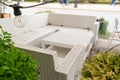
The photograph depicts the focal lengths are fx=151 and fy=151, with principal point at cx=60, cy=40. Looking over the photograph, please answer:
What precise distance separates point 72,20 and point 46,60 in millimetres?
2771

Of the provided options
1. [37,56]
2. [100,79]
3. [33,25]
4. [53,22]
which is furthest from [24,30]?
[100,79]

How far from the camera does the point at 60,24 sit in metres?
4.29

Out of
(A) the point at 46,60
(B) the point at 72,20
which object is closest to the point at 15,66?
(A) the point at 46,60

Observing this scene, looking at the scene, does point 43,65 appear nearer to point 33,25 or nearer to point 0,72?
point 0,72

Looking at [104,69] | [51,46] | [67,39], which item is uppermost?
[104,69]

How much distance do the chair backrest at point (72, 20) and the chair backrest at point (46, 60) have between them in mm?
2641

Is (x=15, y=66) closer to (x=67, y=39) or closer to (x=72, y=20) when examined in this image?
(x=67, y=39)

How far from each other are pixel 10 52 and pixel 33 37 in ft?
7.25

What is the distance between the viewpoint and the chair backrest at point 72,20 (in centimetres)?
402

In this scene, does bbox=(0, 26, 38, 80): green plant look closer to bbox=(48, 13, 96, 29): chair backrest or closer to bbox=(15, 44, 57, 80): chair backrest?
bbox=(15, 44, 57, 80): chair backrest

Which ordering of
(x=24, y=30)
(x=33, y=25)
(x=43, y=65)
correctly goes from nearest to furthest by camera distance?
(x=43, y=65)
(x=24, y=30)
(x=33, y=25)

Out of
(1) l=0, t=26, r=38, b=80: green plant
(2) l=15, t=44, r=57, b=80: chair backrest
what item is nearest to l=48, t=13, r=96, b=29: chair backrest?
(2) l=15, t=44, r=57, b=80: chair backrest

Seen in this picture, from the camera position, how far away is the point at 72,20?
13.7 ft

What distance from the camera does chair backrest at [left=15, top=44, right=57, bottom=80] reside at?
59.1 inches
